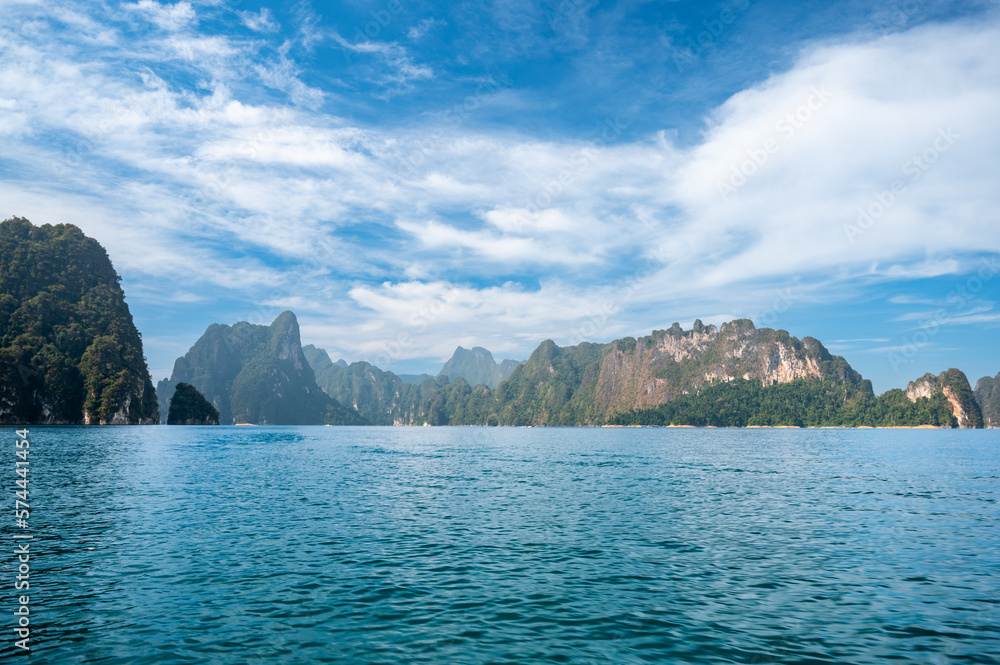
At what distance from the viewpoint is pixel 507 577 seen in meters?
19.8

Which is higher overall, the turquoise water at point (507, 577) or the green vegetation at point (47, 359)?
the green vegetation at point (47, 359)

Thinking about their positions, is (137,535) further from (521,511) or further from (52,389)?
(52,389)

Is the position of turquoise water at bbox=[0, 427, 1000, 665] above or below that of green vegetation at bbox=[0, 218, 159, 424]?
below

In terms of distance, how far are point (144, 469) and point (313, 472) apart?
1781cm

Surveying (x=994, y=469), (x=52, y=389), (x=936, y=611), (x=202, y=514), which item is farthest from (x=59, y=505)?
(x=52, y=389)

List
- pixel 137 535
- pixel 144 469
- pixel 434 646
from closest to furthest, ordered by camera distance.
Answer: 1. pixel 434 646
2. pixel 137 535
3. pixel 144 469

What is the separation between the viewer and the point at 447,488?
150 ft

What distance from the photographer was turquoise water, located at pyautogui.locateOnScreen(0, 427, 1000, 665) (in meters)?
13.8

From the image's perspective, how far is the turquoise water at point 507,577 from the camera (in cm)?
1383

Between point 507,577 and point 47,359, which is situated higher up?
point 47,359

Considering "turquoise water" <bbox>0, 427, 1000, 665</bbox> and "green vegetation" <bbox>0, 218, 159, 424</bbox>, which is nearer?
"turquoise water" <bbox>0, 427, 1000, 665</bbox>

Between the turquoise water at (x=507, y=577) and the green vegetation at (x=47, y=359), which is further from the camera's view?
the green vegetation at (x=47, y=359)

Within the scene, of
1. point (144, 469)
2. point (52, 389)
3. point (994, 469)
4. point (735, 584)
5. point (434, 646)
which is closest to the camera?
point (434, 646)

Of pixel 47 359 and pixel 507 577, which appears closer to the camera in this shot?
pixel 507 577
